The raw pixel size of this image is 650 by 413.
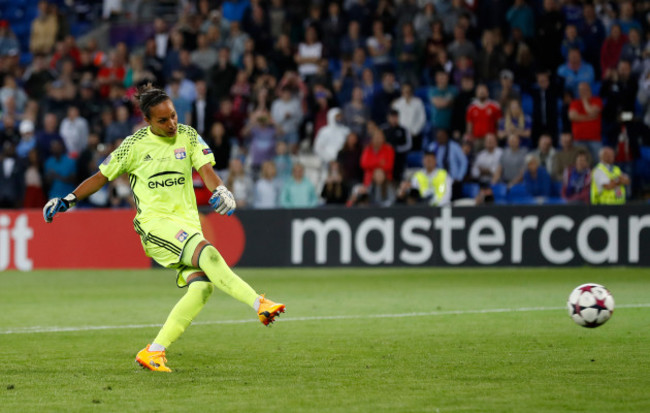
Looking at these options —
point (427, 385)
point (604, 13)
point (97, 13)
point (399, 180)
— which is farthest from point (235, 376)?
point (97, 13)

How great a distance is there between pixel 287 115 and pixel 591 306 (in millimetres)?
13305

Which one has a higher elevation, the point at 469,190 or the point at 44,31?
the point at 44,31

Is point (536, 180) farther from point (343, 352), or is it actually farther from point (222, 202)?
point (222, 202)

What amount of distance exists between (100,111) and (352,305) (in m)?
12.2

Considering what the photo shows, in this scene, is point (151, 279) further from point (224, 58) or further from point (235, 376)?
point (235, 376)

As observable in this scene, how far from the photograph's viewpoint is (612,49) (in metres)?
20.0

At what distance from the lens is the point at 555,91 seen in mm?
19844

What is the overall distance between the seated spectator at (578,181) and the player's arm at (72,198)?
474 inches

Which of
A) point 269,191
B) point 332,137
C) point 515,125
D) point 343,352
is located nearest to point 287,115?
point 332,137

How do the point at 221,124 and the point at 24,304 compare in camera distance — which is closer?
the point at 24,304

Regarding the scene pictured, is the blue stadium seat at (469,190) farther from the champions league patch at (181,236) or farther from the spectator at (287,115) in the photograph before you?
the champions league patch at (181,236)

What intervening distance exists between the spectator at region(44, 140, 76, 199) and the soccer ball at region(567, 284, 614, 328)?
1476 cm

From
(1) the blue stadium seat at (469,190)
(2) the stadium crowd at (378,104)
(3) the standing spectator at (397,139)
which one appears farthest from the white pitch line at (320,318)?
(3) the standing spectator at (397,139)

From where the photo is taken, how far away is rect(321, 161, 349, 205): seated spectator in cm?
2002
